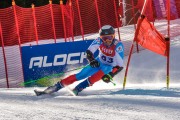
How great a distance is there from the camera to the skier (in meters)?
7.85

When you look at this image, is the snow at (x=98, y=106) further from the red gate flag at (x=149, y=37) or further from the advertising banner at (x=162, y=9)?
the advertising banner at (x=162, y=9)

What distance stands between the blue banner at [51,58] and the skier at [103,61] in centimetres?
420

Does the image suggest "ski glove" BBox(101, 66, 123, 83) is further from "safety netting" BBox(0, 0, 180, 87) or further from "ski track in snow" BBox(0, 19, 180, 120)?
"safety netting" BBox(0, 0, 180, 87)

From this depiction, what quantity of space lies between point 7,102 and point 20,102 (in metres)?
0.20

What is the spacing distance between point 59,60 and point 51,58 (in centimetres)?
25

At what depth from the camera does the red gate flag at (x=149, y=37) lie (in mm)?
8180

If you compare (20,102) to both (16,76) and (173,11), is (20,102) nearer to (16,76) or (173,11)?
(16,76)

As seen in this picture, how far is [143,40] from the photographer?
834cm

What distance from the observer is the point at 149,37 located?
8.26 m

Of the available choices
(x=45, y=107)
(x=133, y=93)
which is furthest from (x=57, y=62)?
(x=45, y=107)

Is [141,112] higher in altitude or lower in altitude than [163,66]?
higher

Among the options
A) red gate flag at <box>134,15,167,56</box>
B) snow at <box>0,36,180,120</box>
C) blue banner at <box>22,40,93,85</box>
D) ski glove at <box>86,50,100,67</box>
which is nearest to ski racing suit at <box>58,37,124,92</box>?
ski glove at <box>86,50,100,67</box>

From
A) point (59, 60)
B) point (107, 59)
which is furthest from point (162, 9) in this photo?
point (107, 59)

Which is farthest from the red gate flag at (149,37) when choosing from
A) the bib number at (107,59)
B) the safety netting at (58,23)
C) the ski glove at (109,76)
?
the safety netting at (58,23)
